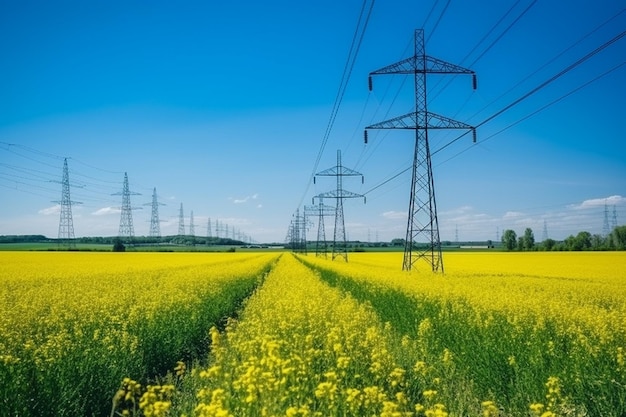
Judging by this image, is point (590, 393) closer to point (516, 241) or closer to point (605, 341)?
point (605, 341)

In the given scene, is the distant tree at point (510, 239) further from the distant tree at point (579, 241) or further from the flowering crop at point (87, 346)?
the flowering crop at point (87, 346)

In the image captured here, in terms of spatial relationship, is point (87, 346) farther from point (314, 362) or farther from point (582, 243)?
point (582, 243)

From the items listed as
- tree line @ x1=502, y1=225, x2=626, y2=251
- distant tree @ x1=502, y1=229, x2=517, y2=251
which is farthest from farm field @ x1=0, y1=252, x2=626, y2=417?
distant tree @ x1=502, y1=229, x2=517, y2=251

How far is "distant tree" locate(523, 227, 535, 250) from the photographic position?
10256 cm

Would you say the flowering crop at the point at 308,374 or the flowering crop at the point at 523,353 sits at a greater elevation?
the flowering crop at the point at 308,374

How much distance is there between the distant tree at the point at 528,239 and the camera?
10256cm

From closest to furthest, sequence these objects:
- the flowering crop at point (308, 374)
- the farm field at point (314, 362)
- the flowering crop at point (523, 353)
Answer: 1. the flowering crop at point (308, 374)
2. the farm field at point (314, 362)
3. the flowering crop at point (523, 353)

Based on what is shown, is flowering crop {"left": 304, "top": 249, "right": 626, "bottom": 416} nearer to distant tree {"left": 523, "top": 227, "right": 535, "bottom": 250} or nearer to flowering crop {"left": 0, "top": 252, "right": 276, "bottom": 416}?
flowering crop {"left": 0, "top": 252, "right": 276, "bottom": 416}

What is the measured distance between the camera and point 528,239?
104625mm

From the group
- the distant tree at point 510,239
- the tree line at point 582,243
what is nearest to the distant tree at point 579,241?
the tree line at point 582,243

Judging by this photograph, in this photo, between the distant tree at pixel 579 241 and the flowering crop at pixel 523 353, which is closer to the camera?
the flowering crop at pixel 523 353

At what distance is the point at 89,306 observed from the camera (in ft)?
39.1

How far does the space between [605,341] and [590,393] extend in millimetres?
2406

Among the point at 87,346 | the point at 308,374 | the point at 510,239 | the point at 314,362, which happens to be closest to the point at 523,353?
the point at 314,362
